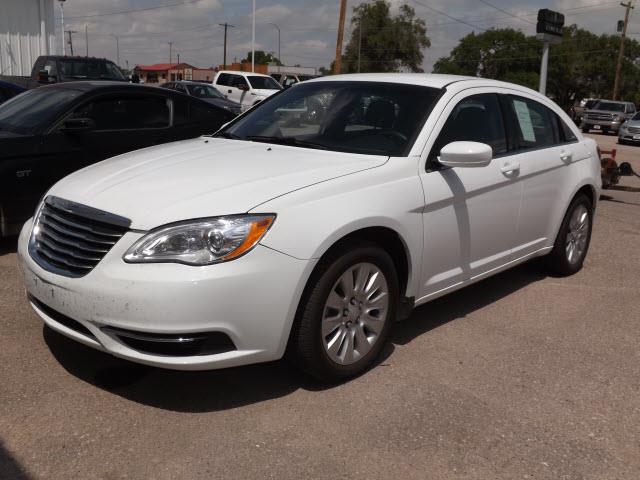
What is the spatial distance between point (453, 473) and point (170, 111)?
5098mm

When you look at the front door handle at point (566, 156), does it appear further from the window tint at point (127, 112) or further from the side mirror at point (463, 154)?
the window tint at point (127, 112)

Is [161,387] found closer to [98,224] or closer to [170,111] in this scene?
[98,224]

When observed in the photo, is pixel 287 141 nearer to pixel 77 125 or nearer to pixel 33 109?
pixel 77 125

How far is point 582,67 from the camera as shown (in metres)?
77.6

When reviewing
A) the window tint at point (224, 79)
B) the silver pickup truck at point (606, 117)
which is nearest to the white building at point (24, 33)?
the window tint at point (224, 79)

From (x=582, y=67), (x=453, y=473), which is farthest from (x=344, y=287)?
(x=582, y=67)

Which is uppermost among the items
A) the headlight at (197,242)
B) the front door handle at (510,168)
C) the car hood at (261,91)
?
the front door handle at (510,168)

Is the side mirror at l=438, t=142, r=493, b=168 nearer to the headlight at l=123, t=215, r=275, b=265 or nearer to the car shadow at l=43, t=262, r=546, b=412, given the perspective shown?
the car shadow at l=43, t=262, r=546, b=412

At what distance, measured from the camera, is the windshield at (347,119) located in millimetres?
4125

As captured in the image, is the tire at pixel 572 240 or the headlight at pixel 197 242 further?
the tire at pixel 572 240

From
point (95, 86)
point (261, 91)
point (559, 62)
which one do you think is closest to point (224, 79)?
point (261, 91)

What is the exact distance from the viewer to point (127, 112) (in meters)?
6.66

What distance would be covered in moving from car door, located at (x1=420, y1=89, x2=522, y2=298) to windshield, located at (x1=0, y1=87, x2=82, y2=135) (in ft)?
12.1

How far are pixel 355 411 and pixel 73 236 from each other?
1625 millimetres
